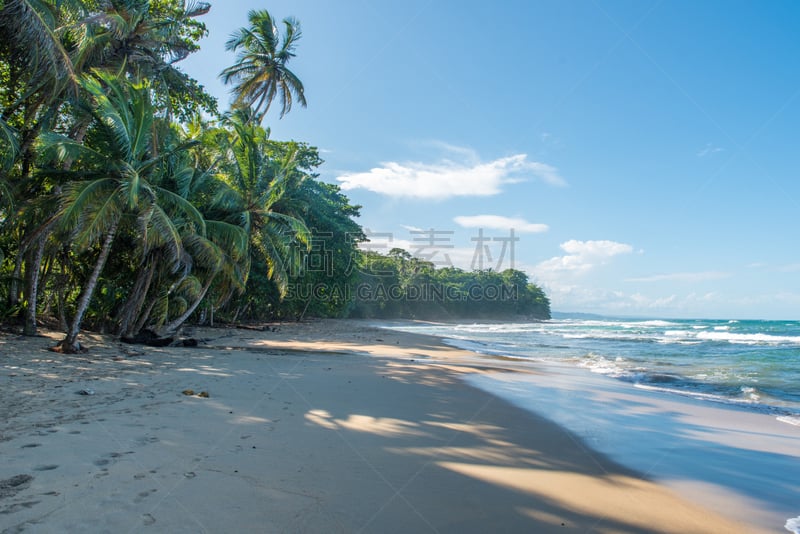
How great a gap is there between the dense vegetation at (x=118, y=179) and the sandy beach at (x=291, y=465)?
4572 millimetres

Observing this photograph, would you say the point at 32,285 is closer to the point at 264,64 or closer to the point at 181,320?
the point at 181,320

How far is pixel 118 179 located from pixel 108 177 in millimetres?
191

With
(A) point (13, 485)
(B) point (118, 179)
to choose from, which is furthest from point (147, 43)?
(A) point (13, 485)

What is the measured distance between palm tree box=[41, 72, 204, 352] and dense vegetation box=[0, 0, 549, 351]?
0.11 feet

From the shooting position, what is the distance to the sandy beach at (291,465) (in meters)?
2.51

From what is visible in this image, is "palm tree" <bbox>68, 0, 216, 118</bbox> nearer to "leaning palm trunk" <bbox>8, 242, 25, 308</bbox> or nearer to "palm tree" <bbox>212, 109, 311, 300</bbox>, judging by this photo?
"palm tree" <bbox>212, 109, 311, 300</bbox>

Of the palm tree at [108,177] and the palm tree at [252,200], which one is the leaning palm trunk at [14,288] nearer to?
the palm tree at [108,177]

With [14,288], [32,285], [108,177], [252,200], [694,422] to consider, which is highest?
[252,200]

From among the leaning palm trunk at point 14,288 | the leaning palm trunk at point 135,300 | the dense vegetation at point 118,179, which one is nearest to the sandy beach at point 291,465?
the dense vegetation at point 118,179

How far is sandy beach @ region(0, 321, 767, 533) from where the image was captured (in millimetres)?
2506

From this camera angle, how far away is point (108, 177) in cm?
893

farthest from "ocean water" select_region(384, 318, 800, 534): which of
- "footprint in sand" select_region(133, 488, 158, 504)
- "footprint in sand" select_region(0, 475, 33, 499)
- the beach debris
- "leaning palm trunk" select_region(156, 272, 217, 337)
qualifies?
"leaning palm trunk" select_region(156, 272, 217, 337)

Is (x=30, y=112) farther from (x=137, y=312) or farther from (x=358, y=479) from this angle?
(x=358, y=479)

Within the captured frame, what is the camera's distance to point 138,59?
11.9 meters
